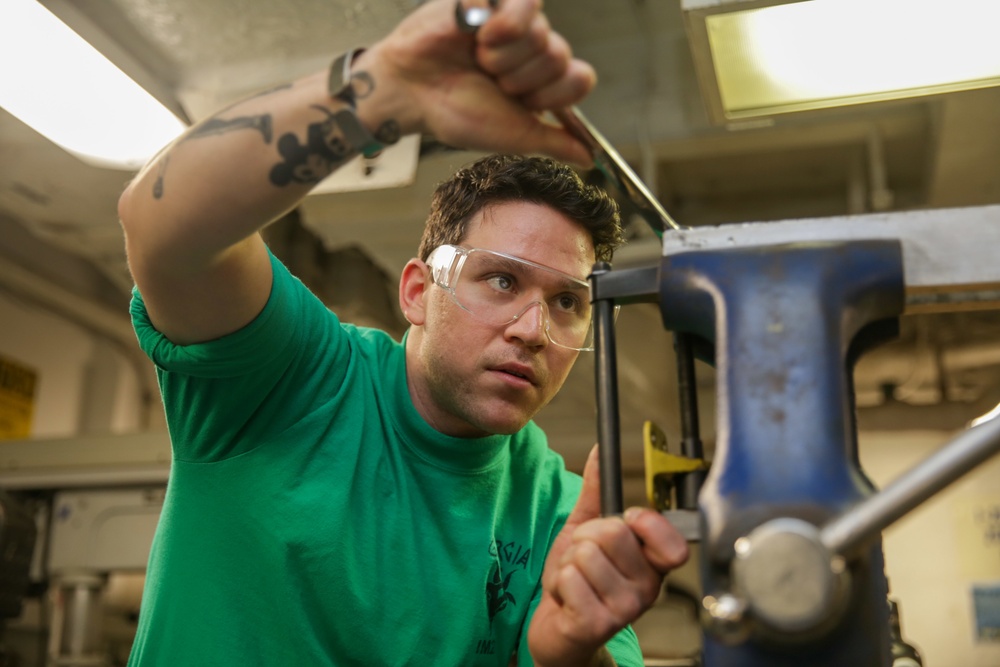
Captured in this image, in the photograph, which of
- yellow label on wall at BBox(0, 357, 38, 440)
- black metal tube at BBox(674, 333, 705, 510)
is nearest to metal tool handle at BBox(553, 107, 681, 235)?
black metal tube at BBox(674, 333, 705, 510)

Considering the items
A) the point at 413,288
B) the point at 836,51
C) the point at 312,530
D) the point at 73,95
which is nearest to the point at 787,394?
the point at 312,530

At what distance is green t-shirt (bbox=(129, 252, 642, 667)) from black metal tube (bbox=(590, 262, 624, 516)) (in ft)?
1.40

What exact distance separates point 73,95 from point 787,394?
6.57 ft

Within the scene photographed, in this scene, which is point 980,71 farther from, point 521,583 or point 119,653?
point 119,653

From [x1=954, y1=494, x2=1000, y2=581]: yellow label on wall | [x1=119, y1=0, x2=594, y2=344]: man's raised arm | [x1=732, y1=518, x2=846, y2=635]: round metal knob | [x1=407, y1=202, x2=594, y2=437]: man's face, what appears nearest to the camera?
[x1=732, y1=518, x2=846, y2=635]: round metal knob

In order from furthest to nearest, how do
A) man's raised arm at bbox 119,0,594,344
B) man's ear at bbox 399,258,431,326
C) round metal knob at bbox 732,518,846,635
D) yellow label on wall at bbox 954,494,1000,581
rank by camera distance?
yellow label on wall at bbox 954,494,1000,581
man's ear at bbox 399,258,431,326
man's raised arm at bbox 119,0,594,344
round metal knob at bbox 732,518,846,635

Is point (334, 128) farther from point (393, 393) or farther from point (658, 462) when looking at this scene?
point (393, 393)

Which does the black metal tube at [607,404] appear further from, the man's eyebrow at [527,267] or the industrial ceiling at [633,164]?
the industrial ceiling at [633,164]

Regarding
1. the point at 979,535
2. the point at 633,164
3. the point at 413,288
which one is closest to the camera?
the point at 413,288

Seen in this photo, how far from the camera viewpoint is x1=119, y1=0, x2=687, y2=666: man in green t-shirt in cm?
79

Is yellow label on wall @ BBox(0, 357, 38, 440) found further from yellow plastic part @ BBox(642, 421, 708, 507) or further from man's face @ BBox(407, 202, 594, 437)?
yellow plastic part @ BBox(642, 421, 708, 507)

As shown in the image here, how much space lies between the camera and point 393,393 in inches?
56.1

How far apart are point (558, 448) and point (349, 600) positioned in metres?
2.34

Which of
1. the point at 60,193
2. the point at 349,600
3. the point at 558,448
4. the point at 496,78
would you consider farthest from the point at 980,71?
the point at 60,193
